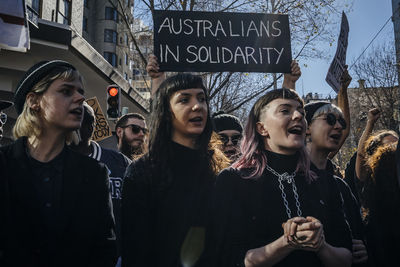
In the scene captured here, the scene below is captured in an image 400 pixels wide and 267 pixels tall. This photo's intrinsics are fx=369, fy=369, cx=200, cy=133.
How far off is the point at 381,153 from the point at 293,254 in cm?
169

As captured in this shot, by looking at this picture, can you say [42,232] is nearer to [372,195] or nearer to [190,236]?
[190,236]

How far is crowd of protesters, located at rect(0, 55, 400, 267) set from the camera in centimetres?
193

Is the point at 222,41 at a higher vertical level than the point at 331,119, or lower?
higher

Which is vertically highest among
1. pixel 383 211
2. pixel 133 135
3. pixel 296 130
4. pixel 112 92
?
pixel 112 92

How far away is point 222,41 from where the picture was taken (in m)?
3.53

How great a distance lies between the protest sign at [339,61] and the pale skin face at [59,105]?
278 cm

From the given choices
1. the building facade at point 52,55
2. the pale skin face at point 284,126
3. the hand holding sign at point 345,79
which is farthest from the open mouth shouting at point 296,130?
the building facade at point 52,55

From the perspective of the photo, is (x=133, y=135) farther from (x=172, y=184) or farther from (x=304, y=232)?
(x=304, y=232)

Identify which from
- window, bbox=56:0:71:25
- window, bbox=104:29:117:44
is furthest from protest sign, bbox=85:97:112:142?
window, bbox=104:29:117:44

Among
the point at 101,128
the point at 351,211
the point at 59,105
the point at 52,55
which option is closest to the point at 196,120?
the point at 59,105

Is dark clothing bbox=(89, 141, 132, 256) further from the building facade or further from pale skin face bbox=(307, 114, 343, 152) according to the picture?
the building facade

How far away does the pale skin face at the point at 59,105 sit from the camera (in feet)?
7.20

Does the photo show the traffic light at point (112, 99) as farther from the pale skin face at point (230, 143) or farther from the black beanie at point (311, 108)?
the black beanie at point (311, 108)

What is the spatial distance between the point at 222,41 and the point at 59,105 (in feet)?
6.01
